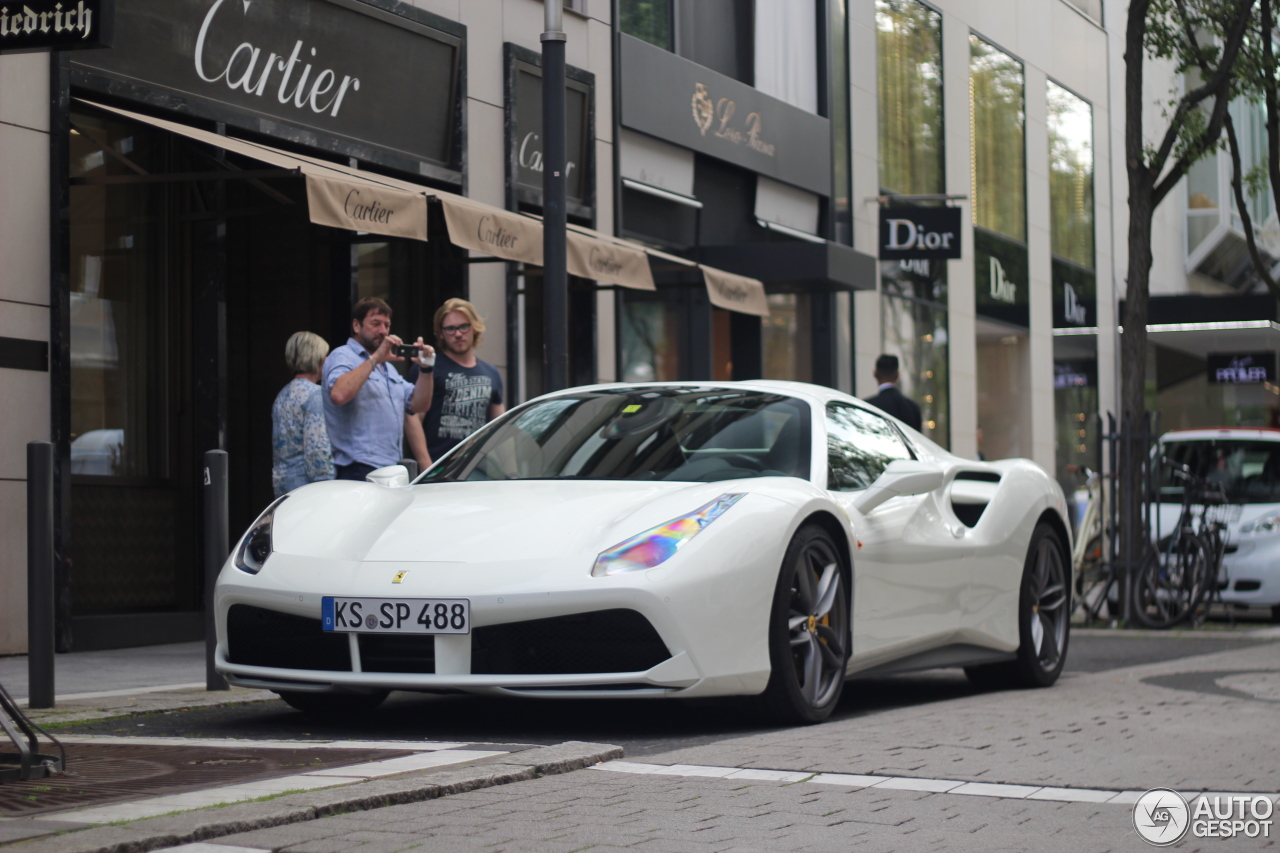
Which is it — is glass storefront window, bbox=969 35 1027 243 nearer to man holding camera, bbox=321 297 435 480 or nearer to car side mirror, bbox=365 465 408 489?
man holding camera, bbox=321 297 435 480

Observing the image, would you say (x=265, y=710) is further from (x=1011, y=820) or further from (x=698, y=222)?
(x=698, y=222)

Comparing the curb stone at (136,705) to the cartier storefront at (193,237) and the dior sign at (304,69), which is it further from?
the dior sign at (304,69)

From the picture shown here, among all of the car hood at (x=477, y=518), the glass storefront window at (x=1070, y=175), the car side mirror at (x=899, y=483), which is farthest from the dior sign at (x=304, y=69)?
the glass storefront window at (x=1070, y=175)

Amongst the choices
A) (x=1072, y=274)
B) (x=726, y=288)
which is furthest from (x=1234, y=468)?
(x=1072, y=274)

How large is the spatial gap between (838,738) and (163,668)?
13.6ft

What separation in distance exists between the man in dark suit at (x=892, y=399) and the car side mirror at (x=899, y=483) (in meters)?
5.94

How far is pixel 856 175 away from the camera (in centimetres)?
2234

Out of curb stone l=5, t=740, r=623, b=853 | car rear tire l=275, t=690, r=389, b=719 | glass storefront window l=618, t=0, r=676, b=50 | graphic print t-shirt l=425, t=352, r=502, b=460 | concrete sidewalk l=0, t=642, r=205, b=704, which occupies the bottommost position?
concrete sidewalk l=0, t=642, r=205, b=704

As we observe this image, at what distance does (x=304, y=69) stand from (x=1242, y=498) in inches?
324

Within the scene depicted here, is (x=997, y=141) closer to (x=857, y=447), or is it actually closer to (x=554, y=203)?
(x=554, y=203)

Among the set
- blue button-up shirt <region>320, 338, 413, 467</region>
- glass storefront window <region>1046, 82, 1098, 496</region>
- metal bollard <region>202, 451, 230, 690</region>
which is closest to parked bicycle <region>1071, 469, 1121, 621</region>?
blue button-up shirt <region>320, 338, 413, 467</region>

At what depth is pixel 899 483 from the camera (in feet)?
23.0

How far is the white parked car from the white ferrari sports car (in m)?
6.84

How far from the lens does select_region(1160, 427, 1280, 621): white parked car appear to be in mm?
14008
